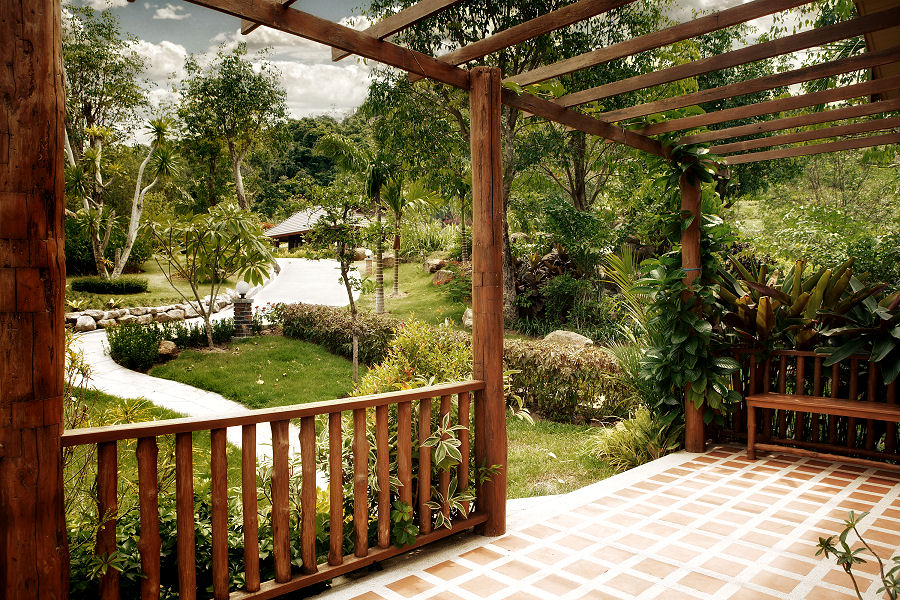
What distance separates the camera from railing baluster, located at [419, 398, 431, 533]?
9.12 feet

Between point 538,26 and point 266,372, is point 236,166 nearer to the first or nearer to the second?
point 266,372

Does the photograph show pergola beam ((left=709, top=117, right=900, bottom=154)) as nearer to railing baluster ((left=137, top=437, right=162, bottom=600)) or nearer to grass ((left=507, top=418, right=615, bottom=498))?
grass ((left=507, top=418, right=615, bottom=498))

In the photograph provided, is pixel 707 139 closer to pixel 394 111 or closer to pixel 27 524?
pixel 27 524

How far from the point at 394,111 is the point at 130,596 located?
10629 millimetres

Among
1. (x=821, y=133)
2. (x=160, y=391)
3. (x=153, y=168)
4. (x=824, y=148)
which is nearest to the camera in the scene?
(x=821, y=133)

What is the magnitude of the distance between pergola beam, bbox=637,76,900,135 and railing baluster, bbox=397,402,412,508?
2.69 m

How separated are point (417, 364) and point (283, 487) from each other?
4.05 ft

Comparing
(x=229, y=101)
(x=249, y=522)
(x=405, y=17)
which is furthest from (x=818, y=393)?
(x=229, y=101)

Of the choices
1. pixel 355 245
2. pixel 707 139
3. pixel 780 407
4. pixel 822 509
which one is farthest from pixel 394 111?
pixel 822 509

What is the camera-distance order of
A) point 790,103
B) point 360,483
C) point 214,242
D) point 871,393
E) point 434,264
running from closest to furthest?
point 360,483
point 790,103
point 871,393
point 214,242
point 434,264

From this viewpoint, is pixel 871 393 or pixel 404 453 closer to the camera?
pixel 404 453

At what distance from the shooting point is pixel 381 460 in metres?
2.62

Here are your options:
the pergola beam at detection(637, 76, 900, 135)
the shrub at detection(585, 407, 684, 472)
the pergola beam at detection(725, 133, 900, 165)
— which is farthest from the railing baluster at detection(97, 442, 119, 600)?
the pergola beam at detection(725, 133, 900, 165)

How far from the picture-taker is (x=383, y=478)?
2.62 m
